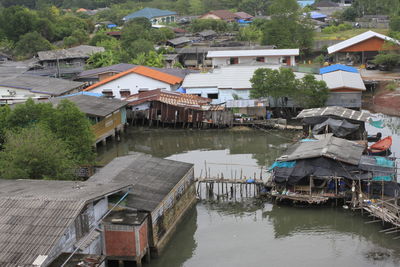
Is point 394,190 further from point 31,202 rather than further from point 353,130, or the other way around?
point 31,202

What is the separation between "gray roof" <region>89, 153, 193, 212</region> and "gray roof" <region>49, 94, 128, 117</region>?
9534 millimetres

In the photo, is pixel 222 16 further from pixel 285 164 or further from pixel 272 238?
pixel 272 238

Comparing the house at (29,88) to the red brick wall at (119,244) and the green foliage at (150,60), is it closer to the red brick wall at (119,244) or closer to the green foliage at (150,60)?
the green foliage at (150,60)

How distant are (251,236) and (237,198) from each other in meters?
3.54

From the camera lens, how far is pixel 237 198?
2338cm

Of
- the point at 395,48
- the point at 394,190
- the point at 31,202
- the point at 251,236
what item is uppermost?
the point at 395,48

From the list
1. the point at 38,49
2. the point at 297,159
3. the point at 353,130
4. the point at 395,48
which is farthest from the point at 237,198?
the point at 38,49

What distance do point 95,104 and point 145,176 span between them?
44.7ft

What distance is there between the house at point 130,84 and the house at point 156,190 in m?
18.0

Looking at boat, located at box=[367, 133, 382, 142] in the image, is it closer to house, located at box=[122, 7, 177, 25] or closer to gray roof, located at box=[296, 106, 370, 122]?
gray roof, located at box=[296, 106, 370, 122]

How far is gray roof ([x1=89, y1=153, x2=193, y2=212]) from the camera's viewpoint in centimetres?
1814

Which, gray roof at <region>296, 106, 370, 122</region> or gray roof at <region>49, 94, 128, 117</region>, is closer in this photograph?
gray roof at <region>296, 106, 370, 122</region>

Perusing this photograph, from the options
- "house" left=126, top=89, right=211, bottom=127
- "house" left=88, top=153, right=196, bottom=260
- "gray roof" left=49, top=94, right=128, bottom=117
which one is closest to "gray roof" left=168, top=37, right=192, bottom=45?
"house" left=126, top=89, right=211, bottom=127

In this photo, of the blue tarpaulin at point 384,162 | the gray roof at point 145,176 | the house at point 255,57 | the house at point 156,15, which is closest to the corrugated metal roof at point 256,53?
the house at point 255,57
